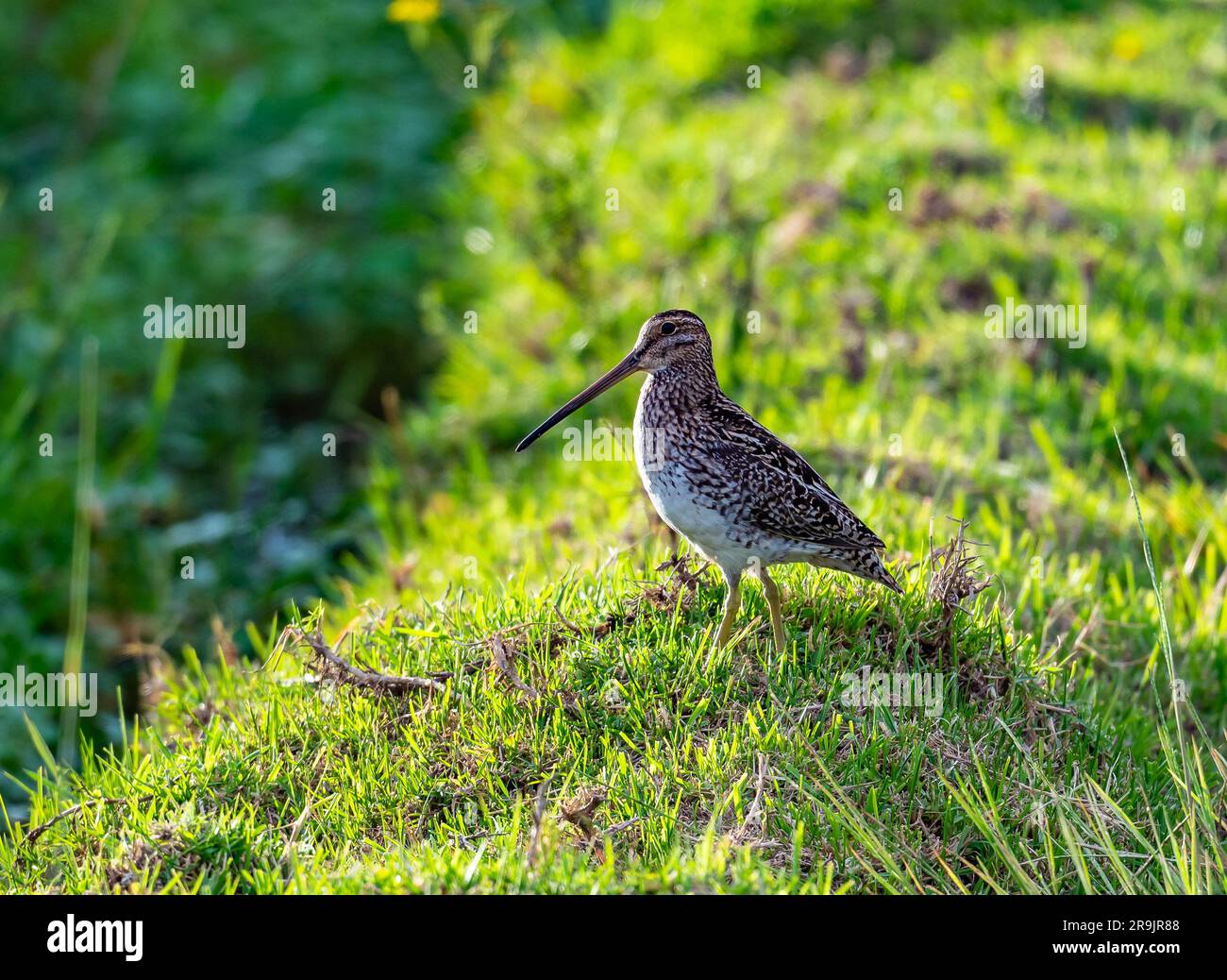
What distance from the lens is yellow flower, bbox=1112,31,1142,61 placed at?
1095 centimetres

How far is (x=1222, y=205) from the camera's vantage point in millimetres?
8891

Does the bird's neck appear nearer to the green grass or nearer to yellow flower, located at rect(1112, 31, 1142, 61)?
the green grass

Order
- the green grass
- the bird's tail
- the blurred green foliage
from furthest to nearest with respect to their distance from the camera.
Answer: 1. the blurred green foliage
2. the bird's tail
3. the green grass

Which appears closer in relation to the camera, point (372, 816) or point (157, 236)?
point (372, 816)

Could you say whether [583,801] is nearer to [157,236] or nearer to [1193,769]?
[1193,769]

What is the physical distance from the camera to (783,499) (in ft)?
15.0

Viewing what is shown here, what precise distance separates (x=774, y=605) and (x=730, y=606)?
0.47 feet

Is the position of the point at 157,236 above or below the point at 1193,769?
above

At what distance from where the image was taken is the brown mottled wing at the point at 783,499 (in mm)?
4531

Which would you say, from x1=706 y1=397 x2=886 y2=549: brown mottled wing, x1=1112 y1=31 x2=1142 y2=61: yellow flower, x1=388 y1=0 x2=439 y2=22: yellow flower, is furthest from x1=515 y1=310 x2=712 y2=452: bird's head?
x1=1112 y1=31 x2=1142 y2=61: yellow flower

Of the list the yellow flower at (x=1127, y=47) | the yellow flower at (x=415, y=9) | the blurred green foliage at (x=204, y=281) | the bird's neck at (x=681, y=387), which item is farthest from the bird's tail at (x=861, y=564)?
the yellow flower at (x=1127, y=47)

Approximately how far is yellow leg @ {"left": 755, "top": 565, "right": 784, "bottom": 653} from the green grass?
58 mm

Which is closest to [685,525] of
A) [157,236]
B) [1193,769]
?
[1193,769]

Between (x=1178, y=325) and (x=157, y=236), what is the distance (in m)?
6.57
